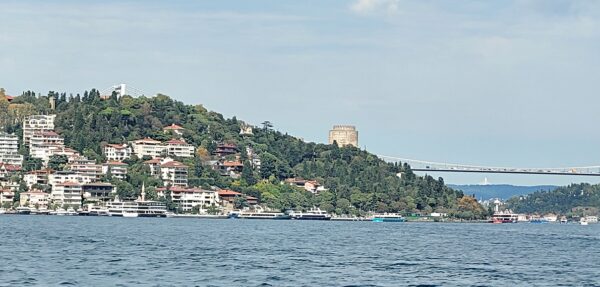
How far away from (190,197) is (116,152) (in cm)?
1686

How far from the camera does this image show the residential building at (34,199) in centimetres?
15175

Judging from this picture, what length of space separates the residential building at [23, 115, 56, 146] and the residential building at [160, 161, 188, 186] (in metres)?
21.2

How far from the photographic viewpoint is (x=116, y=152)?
169 m

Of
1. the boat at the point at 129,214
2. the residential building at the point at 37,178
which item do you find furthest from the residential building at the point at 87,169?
the boat at the point at 129,214

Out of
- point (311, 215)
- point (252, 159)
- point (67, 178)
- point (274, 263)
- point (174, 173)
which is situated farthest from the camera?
point (252, 159)

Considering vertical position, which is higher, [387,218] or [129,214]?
[387,218]

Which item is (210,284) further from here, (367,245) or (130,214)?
(130,214)

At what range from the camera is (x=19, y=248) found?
57.3 m

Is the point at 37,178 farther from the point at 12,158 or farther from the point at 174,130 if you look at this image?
the point at 174,130

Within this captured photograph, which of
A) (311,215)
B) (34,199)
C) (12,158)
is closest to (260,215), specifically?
(311,215)

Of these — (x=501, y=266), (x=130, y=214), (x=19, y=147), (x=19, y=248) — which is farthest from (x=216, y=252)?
(x=19, y=147)

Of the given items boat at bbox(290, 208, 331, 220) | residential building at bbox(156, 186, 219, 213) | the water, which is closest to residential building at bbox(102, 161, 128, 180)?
residential building at bbox(156, 186, 219, 213)

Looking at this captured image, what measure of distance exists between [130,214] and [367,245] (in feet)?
256

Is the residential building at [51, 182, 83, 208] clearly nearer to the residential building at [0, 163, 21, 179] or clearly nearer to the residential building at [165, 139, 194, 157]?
the residential building at [0, 163, 21, 179]
